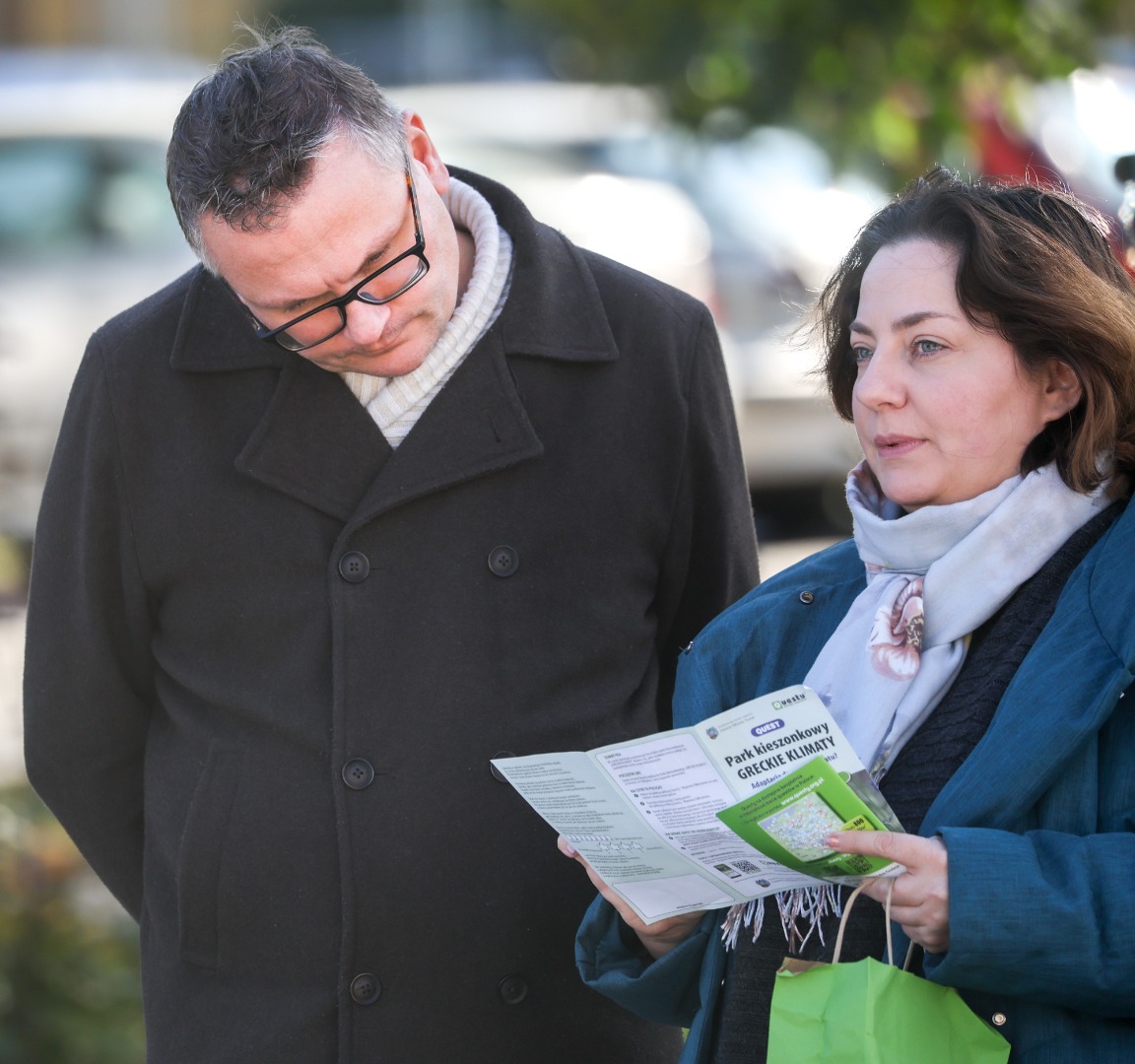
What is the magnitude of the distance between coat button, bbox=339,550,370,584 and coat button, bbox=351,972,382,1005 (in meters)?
0.59

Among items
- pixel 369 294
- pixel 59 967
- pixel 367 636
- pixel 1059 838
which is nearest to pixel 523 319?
pixel 369 294

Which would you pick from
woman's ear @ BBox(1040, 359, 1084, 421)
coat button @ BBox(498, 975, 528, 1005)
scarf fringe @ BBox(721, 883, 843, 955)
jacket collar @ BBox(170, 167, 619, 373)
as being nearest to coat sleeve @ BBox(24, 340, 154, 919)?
jacket collar @ BBox(170, 167, 619, 373)

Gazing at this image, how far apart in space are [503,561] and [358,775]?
0.40m

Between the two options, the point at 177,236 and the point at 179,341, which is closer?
the point at 179,341

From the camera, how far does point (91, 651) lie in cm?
283

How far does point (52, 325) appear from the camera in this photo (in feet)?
26.6

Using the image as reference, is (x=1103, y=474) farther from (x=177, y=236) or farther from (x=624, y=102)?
(x=177, y=236)

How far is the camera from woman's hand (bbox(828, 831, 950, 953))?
78.8 inches

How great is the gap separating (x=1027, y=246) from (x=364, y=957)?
1.40m

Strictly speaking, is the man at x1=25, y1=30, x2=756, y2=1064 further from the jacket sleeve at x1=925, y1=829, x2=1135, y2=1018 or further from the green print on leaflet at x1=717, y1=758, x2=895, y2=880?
Result: the jacket sleeve at x1=925, y1=829, x2=1135, y2=1018

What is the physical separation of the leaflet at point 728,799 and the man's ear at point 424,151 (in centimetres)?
101

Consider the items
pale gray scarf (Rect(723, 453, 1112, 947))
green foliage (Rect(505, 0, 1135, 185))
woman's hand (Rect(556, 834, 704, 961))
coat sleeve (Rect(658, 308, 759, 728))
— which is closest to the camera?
pale gray scarf (Rect(723, 453, 1112, 947))

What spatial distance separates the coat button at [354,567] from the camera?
267cm

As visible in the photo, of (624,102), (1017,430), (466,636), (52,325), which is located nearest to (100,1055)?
(466,636)
